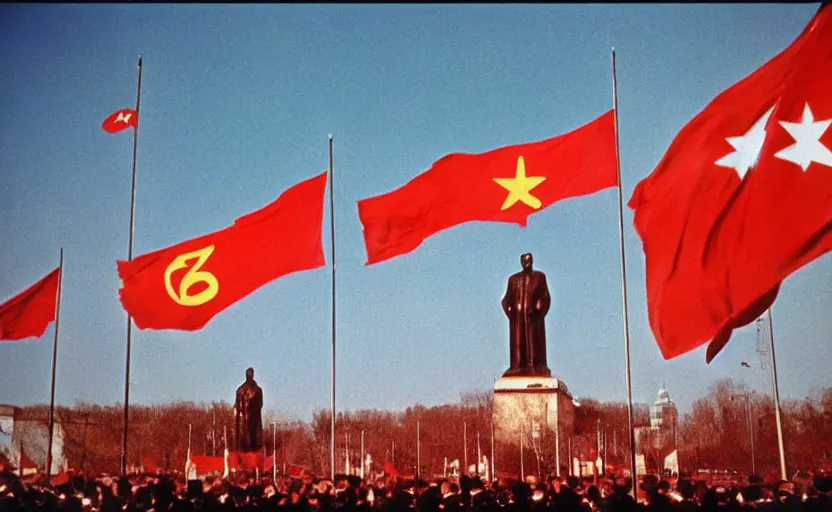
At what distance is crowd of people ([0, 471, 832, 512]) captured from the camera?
11.1 metres

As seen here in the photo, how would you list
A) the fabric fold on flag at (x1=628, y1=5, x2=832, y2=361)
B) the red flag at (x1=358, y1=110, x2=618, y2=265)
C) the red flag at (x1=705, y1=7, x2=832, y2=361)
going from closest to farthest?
1. the red flag at (x1=705, y1=7, x2=832, y2=361)
2. the fabric fold on flag at (x1=628, y1=5, x2=832, y2=361)
3. the red flag at (x1=358, y1=110, x2=618, y2=265)

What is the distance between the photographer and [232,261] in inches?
634

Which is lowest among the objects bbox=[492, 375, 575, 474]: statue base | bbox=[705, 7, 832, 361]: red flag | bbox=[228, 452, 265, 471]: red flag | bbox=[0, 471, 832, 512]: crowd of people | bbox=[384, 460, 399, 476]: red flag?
bbox=[0, 471, 832, 512]: crowd of people

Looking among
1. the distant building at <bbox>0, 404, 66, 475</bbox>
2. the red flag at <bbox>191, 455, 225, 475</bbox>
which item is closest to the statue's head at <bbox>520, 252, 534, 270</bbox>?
the distant building at <bbox>0, 404, 66, 475</bbox>

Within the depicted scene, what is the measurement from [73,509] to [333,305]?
560cm

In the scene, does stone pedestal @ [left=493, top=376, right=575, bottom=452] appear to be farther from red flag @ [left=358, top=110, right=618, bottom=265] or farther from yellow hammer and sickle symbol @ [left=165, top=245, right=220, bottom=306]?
yellow hammer and sickle symbol @ [left=165, top=245, right=220, bottom=306]

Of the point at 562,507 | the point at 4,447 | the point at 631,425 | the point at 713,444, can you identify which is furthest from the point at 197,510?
the point at 713,444

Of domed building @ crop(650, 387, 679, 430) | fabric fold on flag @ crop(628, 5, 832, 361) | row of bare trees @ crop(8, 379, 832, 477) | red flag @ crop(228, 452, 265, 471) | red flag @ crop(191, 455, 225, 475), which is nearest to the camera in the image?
fabric fold on flag @ crop(628, 5, 832, 361)

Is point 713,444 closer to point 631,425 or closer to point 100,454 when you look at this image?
point 100,454

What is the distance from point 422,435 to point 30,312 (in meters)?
61.0

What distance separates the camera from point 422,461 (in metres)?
71.9

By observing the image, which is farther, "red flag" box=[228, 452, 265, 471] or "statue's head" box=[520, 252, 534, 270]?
"red flag" box=[228, 452, 265, 471]

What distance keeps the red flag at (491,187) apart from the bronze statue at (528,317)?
6.70m

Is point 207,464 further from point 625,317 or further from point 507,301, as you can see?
point 625,317
